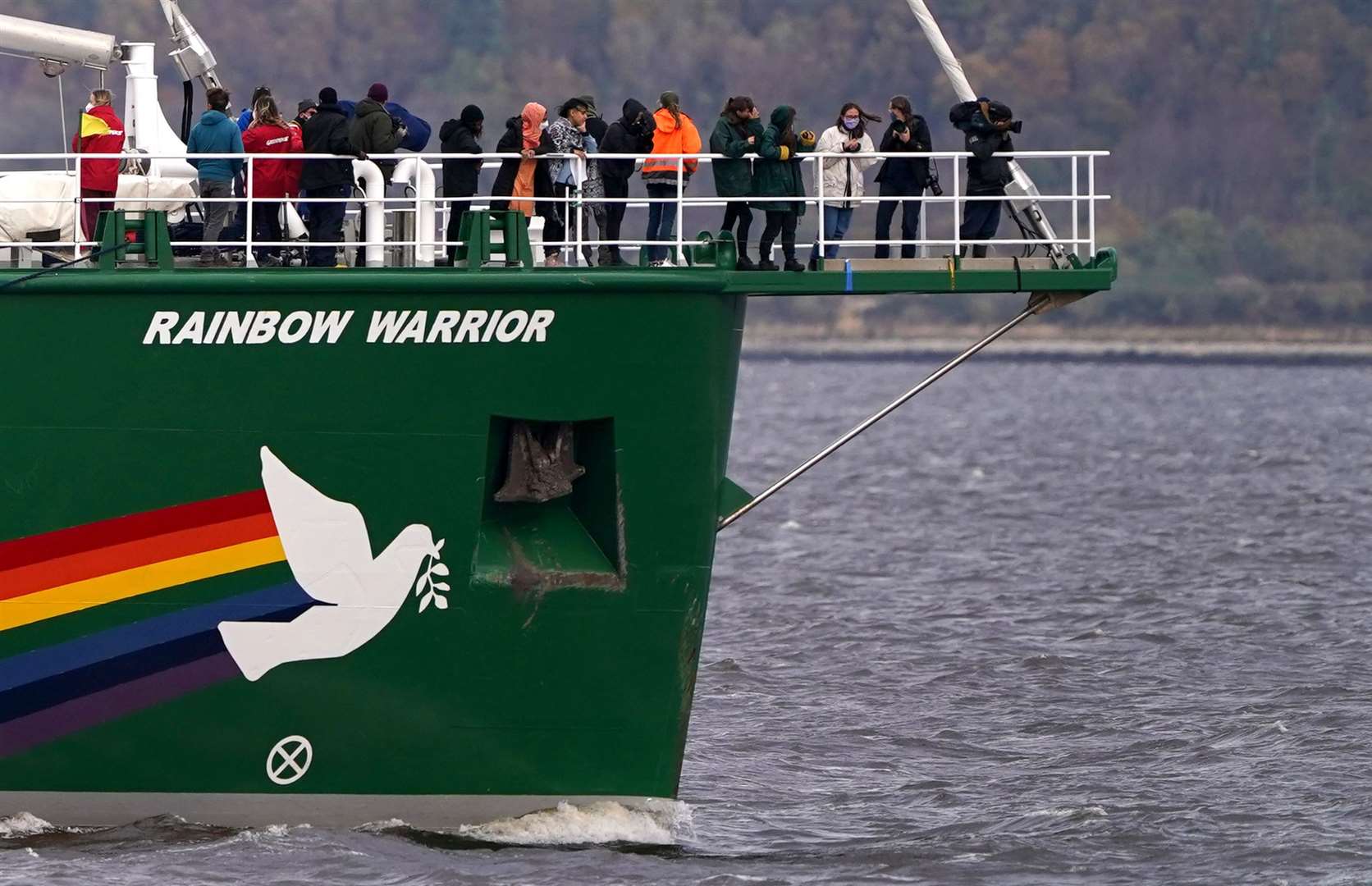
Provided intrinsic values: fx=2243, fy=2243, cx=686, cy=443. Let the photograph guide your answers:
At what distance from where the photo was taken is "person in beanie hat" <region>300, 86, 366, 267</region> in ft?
56.2

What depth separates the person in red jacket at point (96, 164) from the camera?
17344 mm

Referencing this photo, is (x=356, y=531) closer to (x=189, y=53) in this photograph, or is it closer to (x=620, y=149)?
(x=620, y=149)

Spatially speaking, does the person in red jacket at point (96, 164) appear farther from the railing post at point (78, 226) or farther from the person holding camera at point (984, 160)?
the person holding camera at point (984, 160)

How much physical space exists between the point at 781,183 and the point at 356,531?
4151mm

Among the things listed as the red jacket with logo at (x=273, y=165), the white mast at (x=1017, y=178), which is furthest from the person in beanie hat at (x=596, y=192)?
the white mast at (x=1017, y=178)

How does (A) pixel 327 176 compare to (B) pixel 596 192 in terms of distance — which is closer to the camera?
(A) pixel 327 176

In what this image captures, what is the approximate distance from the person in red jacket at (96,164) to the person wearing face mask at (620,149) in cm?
377

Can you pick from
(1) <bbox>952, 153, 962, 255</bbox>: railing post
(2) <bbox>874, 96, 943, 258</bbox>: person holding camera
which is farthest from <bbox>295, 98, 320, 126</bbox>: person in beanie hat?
(1) <bbox>952, 153, 962, 255</bbox>: railing post

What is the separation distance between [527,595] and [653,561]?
967 mm

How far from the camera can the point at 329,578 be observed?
16.3 m

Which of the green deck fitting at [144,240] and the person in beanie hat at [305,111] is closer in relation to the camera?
the green deck fitting at [144,240]

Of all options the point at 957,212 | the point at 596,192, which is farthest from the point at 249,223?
the point at 957,212

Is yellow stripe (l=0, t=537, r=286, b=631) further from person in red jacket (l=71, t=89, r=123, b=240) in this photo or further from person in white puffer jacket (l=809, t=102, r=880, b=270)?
person in white puffer jacket (l=809, t=102, r=880, b=270)

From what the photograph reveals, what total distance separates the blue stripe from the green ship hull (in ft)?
0.07
